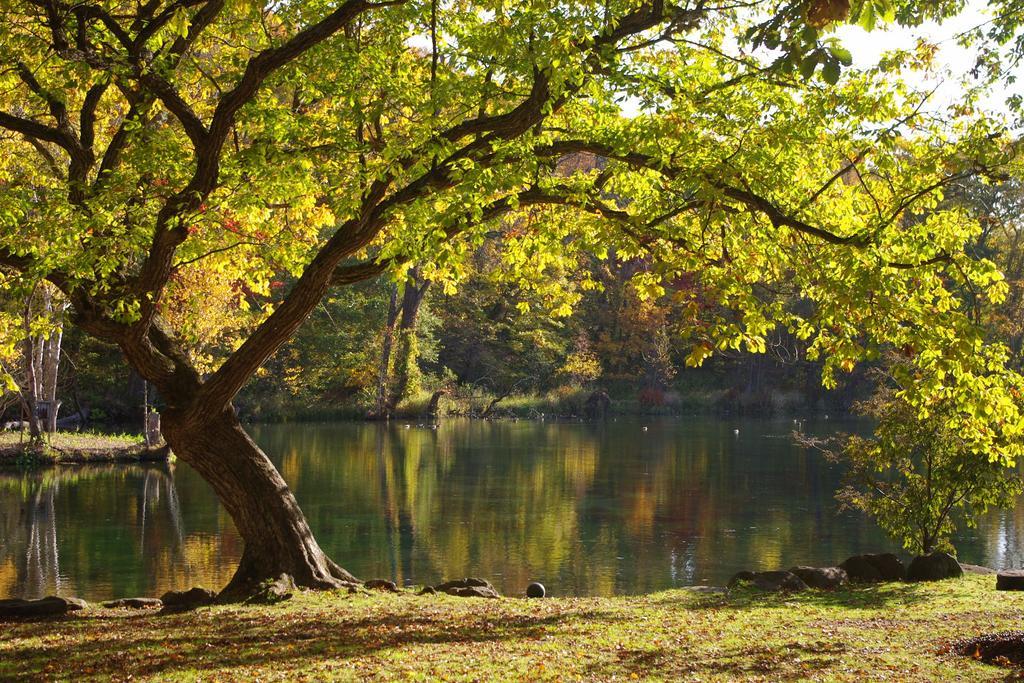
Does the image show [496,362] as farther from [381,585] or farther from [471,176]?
[471,176]

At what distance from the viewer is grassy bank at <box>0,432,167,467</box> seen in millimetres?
23797

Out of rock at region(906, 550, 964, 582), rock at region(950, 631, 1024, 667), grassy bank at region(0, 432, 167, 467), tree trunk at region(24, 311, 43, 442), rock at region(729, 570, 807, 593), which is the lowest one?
rock at region(729, 570, 807, 593)

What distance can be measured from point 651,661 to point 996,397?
136 inches

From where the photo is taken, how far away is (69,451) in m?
24.5

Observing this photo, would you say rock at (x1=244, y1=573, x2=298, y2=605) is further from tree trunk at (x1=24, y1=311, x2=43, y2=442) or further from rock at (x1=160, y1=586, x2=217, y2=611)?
tree trunk at (x1=24, y1=311, x2=43, y2=442)

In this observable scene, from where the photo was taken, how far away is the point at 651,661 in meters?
6.50

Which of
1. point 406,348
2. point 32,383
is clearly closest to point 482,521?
point 32,383

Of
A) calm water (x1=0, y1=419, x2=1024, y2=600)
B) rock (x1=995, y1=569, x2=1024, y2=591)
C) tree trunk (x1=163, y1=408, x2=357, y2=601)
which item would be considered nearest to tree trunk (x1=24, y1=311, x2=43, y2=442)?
calm water (x1=0, y1=419, x2=1024, y2=600)

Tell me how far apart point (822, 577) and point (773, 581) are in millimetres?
615

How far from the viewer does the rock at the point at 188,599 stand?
9562 mm

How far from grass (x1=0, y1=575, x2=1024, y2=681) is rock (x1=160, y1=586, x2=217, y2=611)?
0.34 metres

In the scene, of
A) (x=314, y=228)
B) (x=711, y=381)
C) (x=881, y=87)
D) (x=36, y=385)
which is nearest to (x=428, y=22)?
(x=314, y=228)

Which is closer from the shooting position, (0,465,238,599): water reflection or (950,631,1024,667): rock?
(950,631,1024,667): rock

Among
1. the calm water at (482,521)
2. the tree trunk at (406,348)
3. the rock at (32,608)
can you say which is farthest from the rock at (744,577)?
the tree trunk at (406,348)
